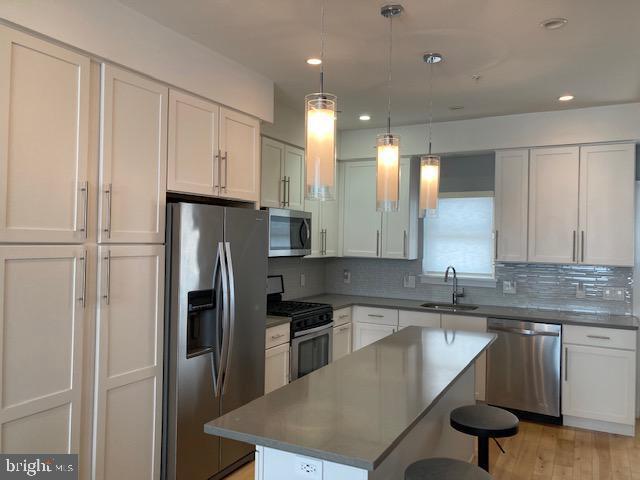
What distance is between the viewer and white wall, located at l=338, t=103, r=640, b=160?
4168 mm

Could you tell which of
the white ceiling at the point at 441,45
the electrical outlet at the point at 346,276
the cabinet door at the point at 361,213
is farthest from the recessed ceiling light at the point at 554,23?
the electrical outlet at the point at 346,276

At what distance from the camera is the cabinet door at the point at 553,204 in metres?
4.34

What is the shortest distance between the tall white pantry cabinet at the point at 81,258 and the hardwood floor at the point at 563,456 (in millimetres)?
1015

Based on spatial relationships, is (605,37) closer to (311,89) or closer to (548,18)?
(548,18)

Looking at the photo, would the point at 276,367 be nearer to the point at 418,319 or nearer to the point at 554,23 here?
the point at 418,319

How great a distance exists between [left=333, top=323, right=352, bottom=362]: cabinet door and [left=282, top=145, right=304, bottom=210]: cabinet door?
4.00ft

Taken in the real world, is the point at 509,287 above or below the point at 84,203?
below

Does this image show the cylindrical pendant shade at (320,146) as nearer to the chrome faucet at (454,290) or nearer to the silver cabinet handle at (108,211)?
the silver cabinet handle at (108,211)

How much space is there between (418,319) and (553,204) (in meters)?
1.58

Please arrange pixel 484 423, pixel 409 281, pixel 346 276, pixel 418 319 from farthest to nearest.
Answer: pixel 346 276 → pixel 409 281 → pixel 418 319 → pixel 484 423

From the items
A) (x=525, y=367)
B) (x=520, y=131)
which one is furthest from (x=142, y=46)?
(x=525, y=367)

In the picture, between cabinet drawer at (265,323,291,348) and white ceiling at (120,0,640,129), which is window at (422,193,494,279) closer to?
white ceiling at (120,0,640,129)

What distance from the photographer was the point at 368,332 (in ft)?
16.2

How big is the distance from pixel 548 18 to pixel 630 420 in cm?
313
